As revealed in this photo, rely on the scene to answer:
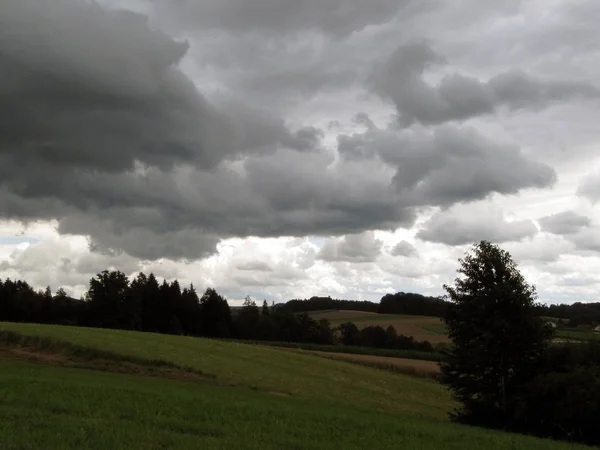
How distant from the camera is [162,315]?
409ft

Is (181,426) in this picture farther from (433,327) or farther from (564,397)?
(433,327)

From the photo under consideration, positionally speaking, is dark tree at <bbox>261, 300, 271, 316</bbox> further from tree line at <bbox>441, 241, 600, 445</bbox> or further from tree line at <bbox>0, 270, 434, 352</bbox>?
tree line at <bbox>441, 241, 600, 445</bbox>

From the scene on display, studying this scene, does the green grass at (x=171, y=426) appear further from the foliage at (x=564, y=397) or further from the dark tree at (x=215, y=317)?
the dark tree at (x=215, y=317)

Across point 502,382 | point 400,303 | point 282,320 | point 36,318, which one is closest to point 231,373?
point 502,382

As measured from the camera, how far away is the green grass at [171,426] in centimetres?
1126

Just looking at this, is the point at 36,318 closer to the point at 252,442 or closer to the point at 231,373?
the point at 231,373

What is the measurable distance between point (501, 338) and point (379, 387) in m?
16.2

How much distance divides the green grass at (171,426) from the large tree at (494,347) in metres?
12.5

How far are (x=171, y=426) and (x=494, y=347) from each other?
21.8 metres

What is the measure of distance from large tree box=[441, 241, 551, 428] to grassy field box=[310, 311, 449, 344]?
2956 inches

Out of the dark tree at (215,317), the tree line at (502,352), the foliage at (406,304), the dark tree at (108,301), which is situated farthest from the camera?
the foliage at (406,304)

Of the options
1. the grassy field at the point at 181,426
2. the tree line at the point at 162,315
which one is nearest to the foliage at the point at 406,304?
the tree line at the point at 162,315

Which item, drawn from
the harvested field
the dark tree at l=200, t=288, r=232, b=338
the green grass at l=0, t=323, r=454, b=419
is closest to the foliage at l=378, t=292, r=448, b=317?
the harvested field

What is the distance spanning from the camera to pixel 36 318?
119 m
